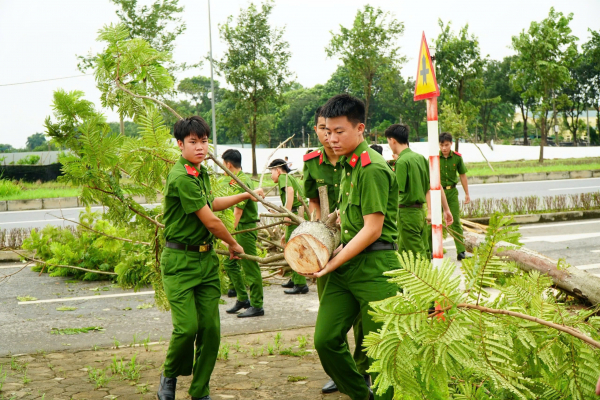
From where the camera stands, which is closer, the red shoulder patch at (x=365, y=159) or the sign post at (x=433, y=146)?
the red shoulder patch at (x=365, y=159)

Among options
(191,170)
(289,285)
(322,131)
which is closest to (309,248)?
(191,170)

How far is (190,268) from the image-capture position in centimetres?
380

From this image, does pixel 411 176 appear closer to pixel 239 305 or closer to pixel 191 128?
pixel 239 305

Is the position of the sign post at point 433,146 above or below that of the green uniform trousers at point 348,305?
above

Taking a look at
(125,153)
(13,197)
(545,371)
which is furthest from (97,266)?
(13,197)

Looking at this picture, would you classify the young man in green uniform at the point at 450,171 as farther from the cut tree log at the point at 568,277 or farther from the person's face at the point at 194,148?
the person's face at the point at 194,148

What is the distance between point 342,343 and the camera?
3348 mm

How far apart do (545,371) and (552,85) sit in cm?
2640

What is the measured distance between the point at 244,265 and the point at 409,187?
1.95 m

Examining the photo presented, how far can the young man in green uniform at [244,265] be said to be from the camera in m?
6.02

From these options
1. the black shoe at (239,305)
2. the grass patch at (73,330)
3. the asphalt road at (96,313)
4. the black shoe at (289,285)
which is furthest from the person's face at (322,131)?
the black shoe at (289,285)

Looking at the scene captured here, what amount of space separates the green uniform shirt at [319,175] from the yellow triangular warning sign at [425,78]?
104 centimetres

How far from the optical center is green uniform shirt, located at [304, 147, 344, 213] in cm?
407

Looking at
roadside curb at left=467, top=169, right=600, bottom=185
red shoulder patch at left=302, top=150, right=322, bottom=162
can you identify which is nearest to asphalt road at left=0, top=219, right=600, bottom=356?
red shoulder patch at left=302, top=150, right=322, bottom=162
